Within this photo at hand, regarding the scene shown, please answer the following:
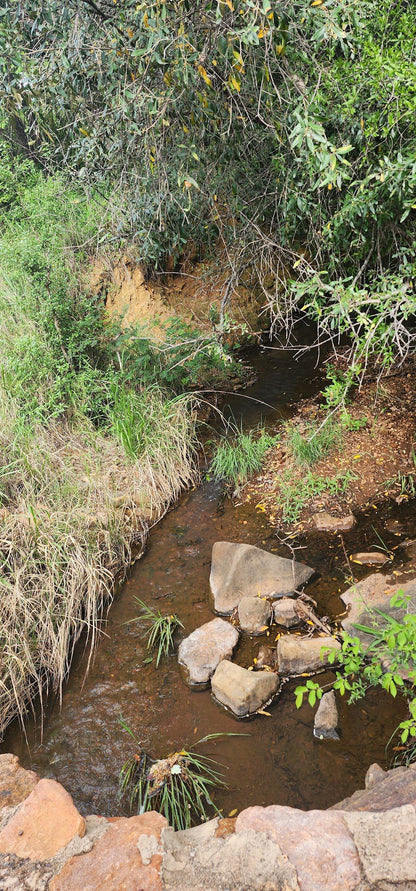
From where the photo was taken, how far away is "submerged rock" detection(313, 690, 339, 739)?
2686 millimetres

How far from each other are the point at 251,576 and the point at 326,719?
1116mm

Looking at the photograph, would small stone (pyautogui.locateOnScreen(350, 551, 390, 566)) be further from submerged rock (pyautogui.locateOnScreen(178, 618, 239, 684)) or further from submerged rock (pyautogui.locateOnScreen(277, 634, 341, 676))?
submerged rock (pyautogui.locateOnScreen(178, 618, 239, 684))

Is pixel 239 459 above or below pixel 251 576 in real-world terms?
below

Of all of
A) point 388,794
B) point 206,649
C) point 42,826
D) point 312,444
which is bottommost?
point 312,444

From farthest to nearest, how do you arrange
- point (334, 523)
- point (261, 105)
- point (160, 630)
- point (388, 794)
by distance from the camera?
point (334, 523) < point (261, 105) < point (160, 630) < point (388, 794)

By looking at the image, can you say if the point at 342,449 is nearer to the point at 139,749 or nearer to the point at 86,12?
the point at 139,749

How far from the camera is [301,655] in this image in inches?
120

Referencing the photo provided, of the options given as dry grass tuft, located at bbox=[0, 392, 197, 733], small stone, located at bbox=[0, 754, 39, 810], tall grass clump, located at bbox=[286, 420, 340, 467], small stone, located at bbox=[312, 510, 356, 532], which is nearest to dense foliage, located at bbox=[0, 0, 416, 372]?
tall grass clump, located at bbox=[286, 420, 340, 467]

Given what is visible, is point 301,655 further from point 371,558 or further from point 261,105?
point 261,105

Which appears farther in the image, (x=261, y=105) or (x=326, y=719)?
(x=261, y=105)

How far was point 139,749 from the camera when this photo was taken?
112 inches

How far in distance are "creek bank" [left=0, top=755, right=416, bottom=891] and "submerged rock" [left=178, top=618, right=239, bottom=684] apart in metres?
1.16

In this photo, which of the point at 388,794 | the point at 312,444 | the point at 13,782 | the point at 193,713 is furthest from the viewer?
the point at 312,444

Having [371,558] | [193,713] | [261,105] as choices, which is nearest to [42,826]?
[193,713]
